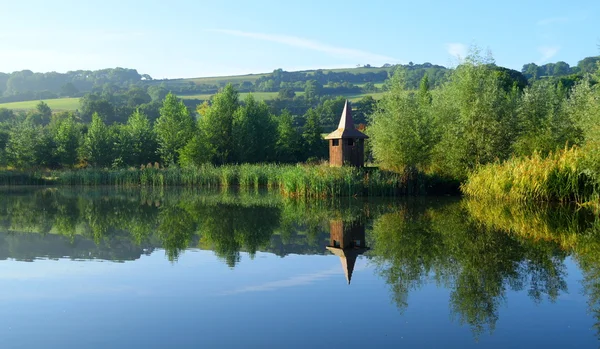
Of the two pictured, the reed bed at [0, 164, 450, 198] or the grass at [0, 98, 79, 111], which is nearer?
the reed bed at [0, 164, 450, 198]

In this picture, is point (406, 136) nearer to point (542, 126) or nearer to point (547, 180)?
point (542, 126)

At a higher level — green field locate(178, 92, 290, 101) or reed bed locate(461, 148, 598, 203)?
green field locate(178, 92, 290, 101)

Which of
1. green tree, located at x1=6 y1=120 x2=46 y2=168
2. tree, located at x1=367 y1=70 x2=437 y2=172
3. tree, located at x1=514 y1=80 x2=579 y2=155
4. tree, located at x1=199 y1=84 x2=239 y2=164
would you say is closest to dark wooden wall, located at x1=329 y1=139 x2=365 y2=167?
tree, located at x1=367 y1=70 x2=437 y2=172

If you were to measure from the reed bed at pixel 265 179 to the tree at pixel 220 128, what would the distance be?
7.01 meters

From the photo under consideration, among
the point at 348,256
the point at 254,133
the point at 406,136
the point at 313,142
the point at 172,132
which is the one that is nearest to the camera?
the point at 348,256

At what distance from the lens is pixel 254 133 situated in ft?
171

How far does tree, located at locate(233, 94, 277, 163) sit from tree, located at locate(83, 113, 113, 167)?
12.1 meters

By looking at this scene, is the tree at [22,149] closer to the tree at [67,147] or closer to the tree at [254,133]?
the tree at [67,147]

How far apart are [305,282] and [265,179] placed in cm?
2807

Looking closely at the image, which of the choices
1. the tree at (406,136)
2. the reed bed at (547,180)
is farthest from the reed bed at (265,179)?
the reed bed at (547,180)

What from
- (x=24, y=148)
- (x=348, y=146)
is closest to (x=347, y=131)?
(x=348, y=146)

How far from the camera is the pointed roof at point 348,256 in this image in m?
11.7

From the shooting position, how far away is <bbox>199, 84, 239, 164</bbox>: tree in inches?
1993

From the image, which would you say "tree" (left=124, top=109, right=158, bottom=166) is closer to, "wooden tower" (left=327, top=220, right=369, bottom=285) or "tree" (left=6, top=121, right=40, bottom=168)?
"tree" (left=6, top=121, right=40, bottom=168)
